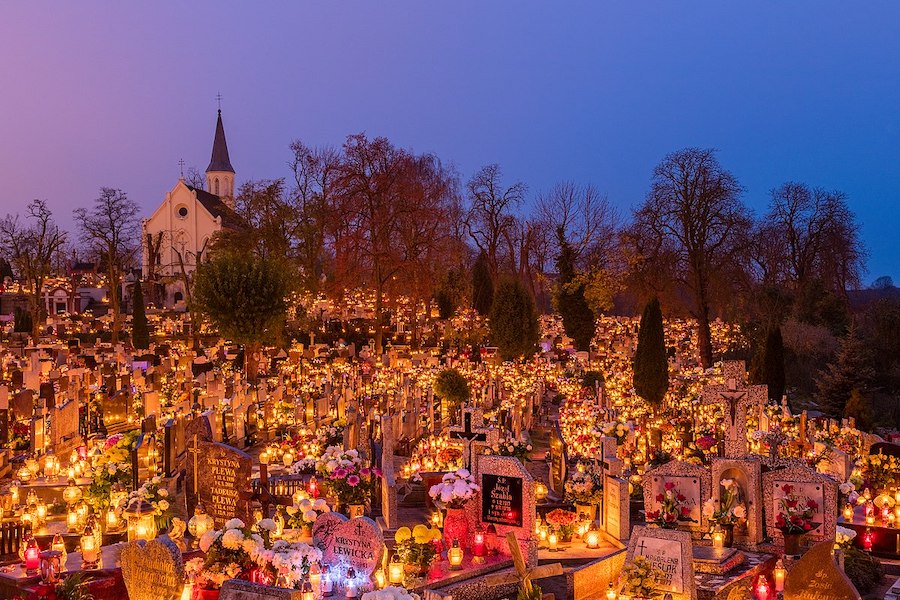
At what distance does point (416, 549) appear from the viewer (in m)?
9.28

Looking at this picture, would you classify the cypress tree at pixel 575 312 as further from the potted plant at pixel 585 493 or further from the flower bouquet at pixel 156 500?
the flower bouquet at pixel 156 500

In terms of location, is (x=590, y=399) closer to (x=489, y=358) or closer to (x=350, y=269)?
(x=489, y=358)

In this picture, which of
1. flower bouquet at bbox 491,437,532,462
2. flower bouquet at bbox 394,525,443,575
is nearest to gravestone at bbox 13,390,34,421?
flower bouquet at bbox 491,437,532,462

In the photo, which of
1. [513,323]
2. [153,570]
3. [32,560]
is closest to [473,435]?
[32,560]

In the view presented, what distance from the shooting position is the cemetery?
834 centimetres

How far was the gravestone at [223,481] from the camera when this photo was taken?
10328 mm

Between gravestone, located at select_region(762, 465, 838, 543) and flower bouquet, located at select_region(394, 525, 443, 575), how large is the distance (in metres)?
4.45

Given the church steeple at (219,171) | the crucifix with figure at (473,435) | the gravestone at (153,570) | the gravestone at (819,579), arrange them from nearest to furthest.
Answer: the gravestone at (153,570) < the gravestone at (819,579) < the crucifix with figure at (473,435) < the church steeple at (219,171)

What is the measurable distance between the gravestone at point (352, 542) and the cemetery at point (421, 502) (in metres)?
0.02

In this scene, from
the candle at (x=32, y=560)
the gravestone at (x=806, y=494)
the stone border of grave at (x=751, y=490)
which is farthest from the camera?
the stone border of grave at (x=751, y=490)

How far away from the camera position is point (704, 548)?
416 inches

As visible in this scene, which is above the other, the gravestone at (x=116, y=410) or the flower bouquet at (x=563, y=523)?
the gravestone at (x=116, y=410)

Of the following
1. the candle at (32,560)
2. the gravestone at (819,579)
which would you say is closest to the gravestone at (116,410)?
the candle at (32,560)

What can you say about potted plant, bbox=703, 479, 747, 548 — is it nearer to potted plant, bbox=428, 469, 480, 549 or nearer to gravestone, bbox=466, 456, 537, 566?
gravestone, bbox=466, 456, 537, 566
